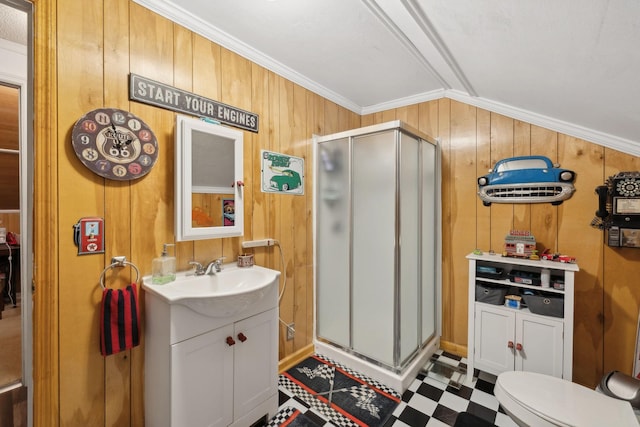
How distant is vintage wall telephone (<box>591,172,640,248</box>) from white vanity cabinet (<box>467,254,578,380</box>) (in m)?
0.41

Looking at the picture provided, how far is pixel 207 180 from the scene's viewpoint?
5.25ft

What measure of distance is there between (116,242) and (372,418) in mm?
1794

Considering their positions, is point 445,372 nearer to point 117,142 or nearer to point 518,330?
point 518,330

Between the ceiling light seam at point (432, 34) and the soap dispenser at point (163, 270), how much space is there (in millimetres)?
1725

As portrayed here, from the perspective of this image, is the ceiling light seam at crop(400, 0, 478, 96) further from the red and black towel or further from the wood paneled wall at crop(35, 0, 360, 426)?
the red and black towel

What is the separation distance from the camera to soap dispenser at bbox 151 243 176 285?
4.55 feet

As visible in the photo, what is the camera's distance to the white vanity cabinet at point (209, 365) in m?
1.24

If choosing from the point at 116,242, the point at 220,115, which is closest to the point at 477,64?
the point at 220,115

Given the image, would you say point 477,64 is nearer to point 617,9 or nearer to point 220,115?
point 617,9

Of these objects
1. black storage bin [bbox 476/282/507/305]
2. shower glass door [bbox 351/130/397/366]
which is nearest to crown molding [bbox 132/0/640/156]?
shower glass door [bbox 351/130/397/366]

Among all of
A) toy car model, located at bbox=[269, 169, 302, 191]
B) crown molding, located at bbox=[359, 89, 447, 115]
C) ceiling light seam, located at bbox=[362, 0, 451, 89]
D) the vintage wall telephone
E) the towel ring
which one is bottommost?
the towel ring

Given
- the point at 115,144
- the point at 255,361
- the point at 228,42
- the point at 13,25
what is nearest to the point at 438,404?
the point at 255,361

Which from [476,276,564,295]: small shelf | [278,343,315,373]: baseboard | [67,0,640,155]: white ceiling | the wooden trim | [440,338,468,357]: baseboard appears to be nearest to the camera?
[67,0,640,155]: white ceiling

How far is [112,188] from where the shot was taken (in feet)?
4.29
